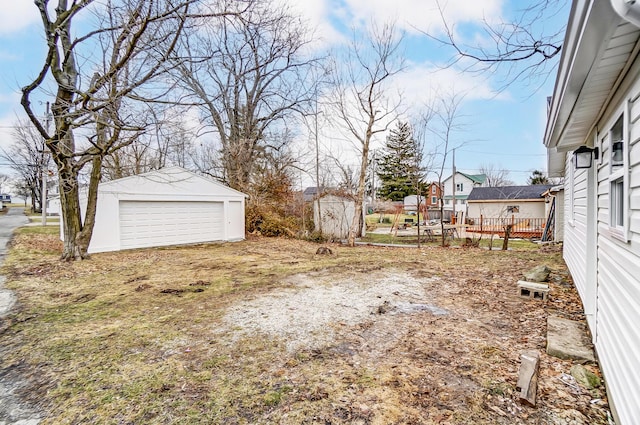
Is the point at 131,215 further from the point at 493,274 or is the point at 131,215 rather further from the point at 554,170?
the point at 554,170

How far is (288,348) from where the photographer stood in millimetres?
3201

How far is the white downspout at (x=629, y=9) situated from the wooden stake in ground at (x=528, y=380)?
7.61 ft

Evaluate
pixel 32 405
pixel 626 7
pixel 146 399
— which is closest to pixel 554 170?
pixel 626 7

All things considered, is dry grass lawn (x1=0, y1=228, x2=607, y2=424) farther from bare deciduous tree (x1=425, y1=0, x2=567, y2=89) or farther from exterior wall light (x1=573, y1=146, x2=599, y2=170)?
bare deciduous tree (x1=425, y1=0, x2=567, y2=89)

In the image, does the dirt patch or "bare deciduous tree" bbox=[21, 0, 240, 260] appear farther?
"bare deciduous tree" bbox=[21, 0, 240, 260]

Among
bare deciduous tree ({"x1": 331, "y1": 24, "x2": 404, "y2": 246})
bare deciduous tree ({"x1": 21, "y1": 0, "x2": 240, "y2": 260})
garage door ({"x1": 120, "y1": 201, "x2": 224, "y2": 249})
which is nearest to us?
bare deciduous tree ({"x1": 21, "y1": 0, "x2": 240, "y2": 260})

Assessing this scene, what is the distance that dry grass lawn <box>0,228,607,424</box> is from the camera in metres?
2.24

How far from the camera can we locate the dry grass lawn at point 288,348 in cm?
224

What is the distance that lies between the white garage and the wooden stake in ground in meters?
10.8

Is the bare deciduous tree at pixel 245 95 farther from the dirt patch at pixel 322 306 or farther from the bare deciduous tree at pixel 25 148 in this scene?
the bare deciduous tree at pixel 25 148

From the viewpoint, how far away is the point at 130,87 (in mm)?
6652

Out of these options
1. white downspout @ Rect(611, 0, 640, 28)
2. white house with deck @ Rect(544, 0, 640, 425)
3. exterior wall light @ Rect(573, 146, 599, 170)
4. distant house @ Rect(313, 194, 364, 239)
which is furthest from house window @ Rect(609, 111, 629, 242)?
distant house @ Rect(313, 194, 364, 239)

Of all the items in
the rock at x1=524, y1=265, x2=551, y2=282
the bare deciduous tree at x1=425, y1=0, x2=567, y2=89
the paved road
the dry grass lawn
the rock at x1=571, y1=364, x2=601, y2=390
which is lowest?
the paved road

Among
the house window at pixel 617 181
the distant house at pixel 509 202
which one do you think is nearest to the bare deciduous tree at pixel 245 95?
the house window at pixel 617 181
